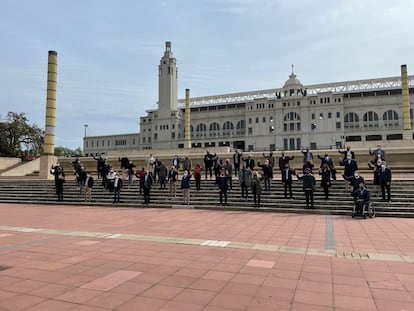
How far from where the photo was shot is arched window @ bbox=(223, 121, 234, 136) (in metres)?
82.0

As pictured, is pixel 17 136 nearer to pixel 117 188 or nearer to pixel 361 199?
pixel 117 188

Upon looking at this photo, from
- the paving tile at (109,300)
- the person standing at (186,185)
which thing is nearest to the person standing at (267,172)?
the person standing at (186,185)

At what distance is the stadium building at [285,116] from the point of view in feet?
230

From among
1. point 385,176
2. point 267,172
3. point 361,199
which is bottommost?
point 361,199

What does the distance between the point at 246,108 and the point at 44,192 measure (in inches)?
2528

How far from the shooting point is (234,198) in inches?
577

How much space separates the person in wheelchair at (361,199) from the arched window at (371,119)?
67675 mm

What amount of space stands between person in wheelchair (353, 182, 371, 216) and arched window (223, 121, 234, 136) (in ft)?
233

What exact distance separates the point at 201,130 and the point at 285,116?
22.9m

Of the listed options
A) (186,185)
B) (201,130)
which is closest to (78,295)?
(186,185)

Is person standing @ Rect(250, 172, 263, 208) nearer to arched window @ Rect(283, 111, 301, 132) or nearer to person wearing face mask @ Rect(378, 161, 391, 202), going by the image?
person wearing face mask @ Rect(378, 161, 391, 202)

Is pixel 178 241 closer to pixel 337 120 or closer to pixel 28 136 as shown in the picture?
pixel 28 136

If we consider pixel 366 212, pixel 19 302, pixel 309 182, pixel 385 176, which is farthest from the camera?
pixel 309 182

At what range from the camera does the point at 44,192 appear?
63.0ft
